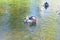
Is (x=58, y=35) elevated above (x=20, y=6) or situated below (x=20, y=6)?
below

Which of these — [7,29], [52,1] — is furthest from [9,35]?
[52,1]

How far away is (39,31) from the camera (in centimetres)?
76

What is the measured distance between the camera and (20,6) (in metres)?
0.97

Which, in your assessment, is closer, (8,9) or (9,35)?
(9,35)

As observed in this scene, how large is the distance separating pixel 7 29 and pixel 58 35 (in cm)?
27

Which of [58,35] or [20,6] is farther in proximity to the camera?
[20,6]

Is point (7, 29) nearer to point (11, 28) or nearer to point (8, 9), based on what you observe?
point (11, 28)

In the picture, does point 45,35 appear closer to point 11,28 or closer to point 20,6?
point 11,28

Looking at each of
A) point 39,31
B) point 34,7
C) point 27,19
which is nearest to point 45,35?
point 39,31

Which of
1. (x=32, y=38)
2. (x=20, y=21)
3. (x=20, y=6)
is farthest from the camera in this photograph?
(x=20, y=6)

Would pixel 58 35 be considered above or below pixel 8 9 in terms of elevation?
below

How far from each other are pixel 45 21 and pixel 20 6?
23cm

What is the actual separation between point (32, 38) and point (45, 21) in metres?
0.15

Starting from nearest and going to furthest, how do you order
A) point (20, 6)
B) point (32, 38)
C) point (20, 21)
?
point (32, 38), point (20, 21), point (20, 6)
